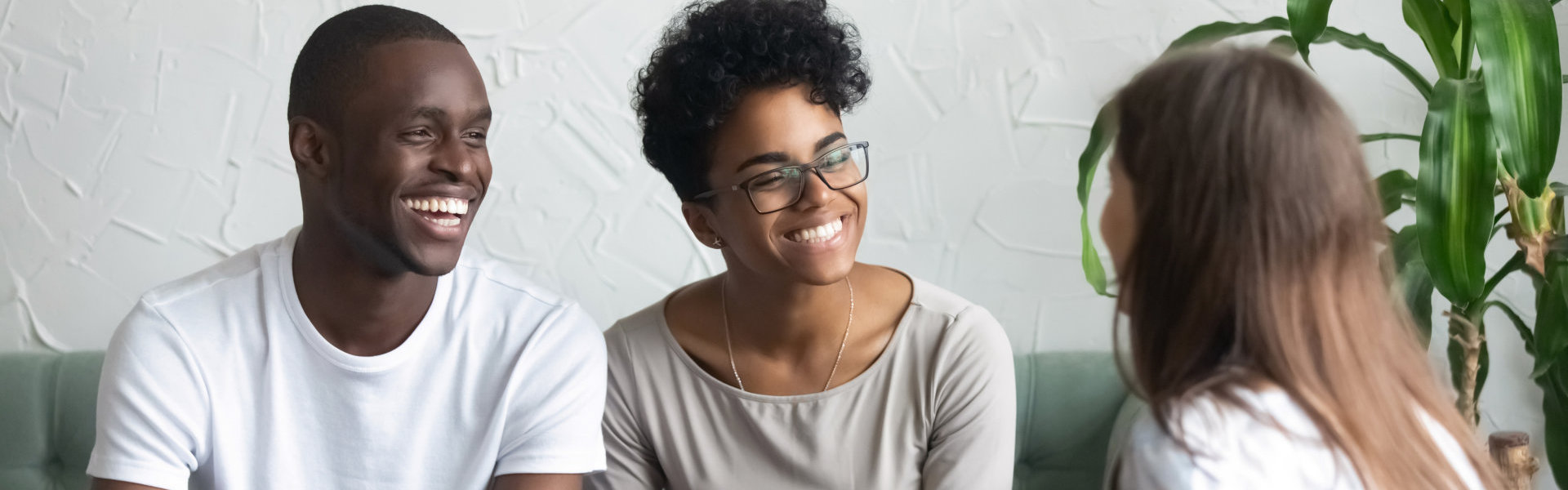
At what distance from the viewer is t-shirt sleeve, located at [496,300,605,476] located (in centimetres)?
134

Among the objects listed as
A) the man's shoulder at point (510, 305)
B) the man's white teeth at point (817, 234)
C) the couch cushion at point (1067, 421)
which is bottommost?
the couch cushion at point (1067, 421)

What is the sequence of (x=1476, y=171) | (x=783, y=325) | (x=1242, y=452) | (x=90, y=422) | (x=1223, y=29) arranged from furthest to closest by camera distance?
(x=90, y=422) → (x=1223, y=29) → (x=783, y=325) → (x=1476, y=171) → (x=1242, y=452)

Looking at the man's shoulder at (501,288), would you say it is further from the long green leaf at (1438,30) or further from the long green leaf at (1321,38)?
the long green leaf at (1438,30)

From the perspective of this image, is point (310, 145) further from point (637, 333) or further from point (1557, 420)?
point (1557, 420)

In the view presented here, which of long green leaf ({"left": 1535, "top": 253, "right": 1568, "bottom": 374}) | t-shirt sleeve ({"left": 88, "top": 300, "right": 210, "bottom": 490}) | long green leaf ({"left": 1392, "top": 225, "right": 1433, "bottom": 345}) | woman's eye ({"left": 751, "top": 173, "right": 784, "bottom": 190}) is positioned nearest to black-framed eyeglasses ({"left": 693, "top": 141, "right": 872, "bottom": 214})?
woman's eye ({"left": 751, "top": 173, "right": 784, "bottom": 190})

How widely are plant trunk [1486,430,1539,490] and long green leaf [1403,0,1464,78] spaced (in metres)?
0.44

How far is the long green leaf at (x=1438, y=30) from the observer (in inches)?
59.5

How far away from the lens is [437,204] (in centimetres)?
129

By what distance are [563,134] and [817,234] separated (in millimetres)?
664

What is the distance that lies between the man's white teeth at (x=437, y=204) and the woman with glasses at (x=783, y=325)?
0.25m

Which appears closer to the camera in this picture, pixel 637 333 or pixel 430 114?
pixel 430 114

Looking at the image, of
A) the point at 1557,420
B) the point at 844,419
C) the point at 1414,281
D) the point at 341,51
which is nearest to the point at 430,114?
the point at 341,51

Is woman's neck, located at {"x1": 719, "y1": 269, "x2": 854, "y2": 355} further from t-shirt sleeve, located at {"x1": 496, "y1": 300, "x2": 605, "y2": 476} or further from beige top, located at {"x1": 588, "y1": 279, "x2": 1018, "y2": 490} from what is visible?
t-shirt sleeve, located at {"x1": 496, "y1": 300, "x2": 605, "y2": 476}

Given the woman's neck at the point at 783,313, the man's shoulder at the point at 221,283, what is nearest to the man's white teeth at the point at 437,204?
the man's shoulder at the point at 221,283
